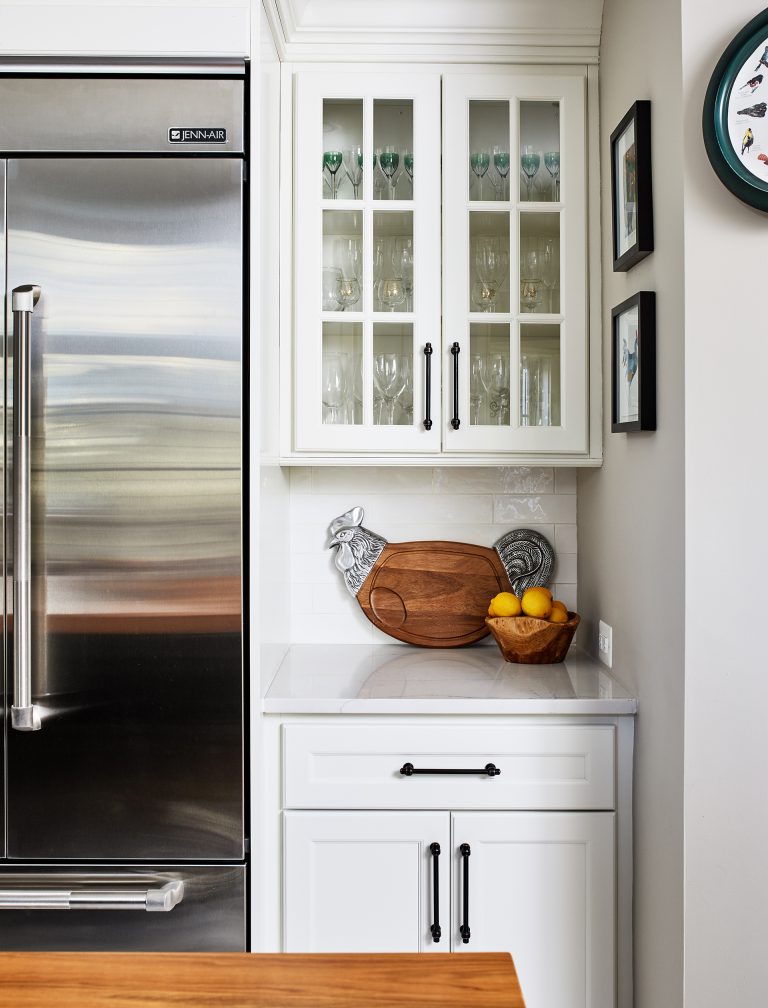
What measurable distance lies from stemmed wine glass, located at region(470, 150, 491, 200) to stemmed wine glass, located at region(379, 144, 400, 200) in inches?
7.7

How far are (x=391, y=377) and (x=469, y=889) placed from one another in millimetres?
1229

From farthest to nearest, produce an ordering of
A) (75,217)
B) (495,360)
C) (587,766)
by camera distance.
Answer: (495,360) → (587,766) → (75,217)

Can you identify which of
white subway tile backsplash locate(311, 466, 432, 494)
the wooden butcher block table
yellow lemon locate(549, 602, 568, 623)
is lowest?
the wooden butcher block table

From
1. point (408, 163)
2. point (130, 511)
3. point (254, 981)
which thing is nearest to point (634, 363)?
point (408, 163)

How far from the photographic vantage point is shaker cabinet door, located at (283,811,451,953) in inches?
71.9

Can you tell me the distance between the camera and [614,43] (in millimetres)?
2014

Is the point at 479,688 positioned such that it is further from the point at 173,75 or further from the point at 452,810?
the point at 173,75

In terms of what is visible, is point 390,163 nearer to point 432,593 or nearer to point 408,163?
point 408,163

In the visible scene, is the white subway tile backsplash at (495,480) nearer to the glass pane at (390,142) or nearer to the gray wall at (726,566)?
the glass pane at (390,142)

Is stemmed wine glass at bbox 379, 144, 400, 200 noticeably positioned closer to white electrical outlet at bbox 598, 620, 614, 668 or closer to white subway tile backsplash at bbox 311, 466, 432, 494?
white subway tile backsplash at bbox 311, 466, 432, 494

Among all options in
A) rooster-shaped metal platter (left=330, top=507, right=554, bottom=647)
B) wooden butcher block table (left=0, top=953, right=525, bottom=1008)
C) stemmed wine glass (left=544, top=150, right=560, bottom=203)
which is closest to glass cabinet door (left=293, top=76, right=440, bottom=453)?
stemmed wine glass (left=544, top=150, right=560, bottom=203)

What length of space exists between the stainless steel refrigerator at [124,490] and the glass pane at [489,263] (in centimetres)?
70

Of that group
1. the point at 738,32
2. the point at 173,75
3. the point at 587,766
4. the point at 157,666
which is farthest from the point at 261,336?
the point at 587,766

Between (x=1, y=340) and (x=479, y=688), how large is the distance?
1.27 metres
